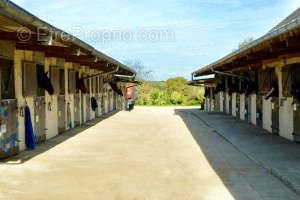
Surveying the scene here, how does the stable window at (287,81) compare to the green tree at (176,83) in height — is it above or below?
below

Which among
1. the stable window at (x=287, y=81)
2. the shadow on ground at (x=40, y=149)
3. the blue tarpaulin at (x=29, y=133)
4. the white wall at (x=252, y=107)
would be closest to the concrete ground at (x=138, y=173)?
the shadow on ground at (x=40, y=149)

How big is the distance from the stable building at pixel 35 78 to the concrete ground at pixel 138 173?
749 mm

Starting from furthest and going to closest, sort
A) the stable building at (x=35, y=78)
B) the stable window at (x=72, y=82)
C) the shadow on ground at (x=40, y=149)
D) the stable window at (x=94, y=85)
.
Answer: the stable window at (x=94, y=85), the stable window at (x=72, y=82), the shadow on ground at (x=40, y=149), the stable building at (x=35, y=78)

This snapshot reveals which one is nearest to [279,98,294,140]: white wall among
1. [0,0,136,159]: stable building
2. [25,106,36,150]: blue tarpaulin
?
[0,0,136,159]: stable building

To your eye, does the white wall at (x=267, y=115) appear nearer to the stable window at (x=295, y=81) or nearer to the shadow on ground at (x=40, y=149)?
the stable window at (x=295, y=81)

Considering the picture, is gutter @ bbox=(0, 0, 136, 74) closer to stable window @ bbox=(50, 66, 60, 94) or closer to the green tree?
stable window @ bbox=(50, 66, 60, 94)

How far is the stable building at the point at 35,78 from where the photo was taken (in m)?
7.69

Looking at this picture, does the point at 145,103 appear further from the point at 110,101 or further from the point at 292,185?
→ the point at 292,185

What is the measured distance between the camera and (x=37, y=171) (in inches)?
293

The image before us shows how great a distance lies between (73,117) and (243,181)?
33.8ft

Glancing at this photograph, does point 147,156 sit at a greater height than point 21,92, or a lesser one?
lesser

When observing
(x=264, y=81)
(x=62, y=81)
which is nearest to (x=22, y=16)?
(x=62, y=81)

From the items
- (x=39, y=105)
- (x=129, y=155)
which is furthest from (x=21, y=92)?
(x=129, y=155)

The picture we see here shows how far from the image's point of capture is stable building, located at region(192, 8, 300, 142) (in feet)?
28.0
